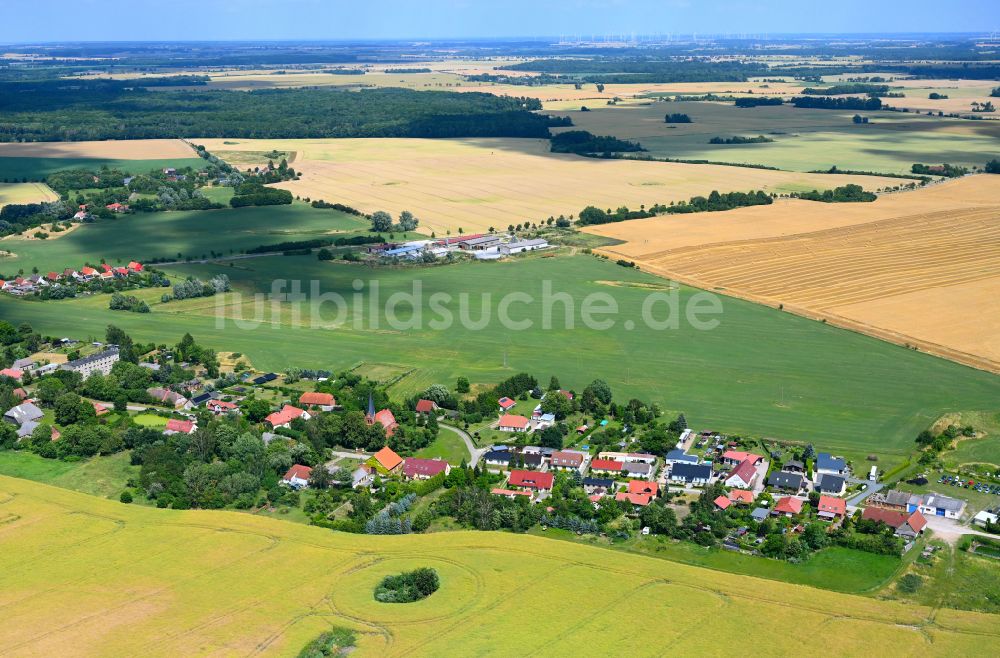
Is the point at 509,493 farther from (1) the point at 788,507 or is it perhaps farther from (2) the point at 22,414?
(2) the point at 22,414

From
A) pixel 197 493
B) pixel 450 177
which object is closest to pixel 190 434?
pixel 197 493

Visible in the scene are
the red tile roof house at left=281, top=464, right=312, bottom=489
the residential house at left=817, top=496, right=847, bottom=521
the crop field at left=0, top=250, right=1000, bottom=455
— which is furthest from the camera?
the crop field at left=0, top=250, right=1000, bottom=455

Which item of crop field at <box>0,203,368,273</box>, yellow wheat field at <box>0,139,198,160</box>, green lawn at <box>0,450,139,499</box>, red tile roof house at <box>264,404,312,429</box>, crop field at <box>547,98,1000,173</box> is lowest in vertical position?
green lawn at <box>0,450,139,499</box>

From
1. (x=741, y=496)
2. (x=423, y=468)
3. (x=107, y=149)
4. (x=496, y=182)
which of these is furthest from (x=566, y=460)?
(x=107, y=149)

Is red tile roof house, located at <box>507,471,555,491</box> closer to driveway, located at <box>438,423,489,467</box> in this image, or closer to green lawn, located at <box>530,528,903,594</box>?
driveway, located at <box>438,423,489,467</box>

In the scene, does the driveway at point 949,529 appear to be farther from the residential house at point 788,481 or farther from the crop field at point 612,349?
the crop field at point 612,349

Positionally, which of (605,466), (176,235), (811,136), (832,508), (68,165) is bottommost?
(605,466)

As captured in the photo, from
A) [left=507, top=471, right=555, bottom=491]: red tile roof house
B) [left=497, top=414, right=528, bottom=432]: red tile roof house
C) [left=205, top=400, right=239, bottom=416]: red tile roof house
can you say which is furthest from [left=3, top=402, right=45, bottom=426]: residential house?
[left=507, top=471, right=555, bottom=491]: red tile roof house
